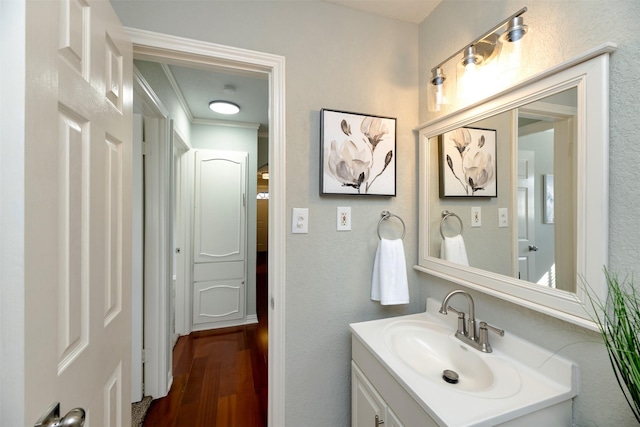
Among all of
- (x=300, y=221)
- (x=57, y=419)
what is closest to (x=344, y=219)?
(x=300, y=221)

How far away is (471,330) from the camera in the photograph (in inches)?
43.6

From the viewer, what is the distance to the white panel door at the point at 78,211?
1.61 ft

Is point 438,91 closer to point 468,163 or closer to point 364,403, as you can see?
point 468,163

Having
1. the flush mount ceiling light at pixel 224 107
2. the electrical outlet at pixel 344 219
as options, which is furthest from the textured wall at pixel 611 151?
the flush mount ceiling light at pixel 224 107

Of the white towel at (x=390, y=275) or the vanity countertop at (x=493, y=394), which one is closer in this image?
the vanity countertop at (x=493, y=394)

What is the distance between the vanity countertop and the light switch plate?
0.59m

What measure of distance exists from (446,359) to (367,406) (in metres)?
0.40

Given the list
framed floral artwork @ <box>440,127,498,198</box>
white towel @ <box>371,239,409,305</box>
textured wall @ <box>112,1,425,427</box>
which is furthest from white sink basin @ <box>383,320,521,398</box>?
framed floral artwork @ <box>440,127,498,198</box>

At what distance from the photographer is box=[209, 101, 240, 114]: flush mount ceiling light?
A: 2.43 m

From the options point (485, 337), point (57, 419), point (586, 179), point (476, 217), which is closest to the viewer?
point (57, 419)

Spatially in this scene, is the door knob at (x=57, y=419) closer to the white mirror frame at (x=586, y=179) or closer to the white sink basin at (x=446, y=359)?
→ the white sink basin at (x=446, y=359)

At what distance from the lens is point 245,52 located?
121 cm

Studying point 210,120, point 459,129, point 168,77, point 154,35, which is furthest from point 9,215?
point 210,120

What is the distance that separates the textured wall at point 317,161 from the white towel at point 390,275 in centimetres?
5
